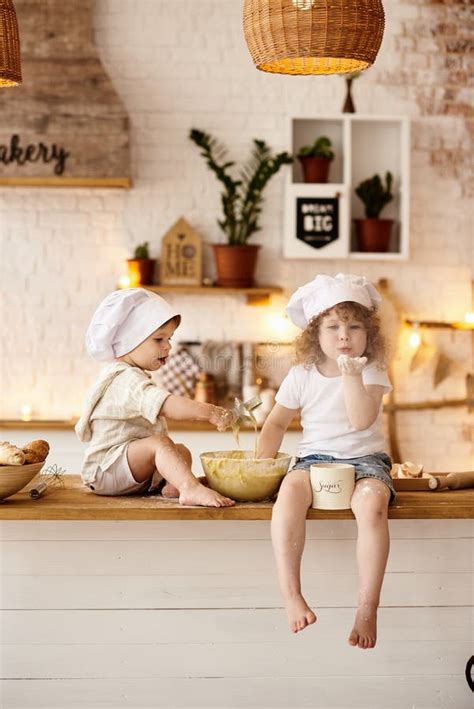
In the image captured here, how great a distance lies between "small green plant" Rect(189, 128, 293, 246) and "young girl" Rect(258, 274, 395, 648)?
2455 mm

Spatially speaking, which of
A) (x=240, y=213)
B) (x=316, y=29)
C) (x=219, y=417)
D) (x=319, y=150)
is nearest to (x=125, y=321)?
(x=219, y=417)

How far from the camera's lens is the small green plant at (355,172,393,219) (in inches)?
219

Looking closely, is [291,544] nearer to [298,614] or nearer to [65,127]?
[298,614]

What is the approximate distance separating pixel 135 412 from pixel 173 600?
0.54 metres

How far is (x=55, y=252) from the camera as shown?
5707mm

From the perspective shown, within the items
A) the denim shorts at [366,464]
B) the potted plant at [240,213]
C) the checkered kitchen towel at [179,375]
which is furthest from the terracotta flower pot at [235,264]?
the denim shorts at [366,464]

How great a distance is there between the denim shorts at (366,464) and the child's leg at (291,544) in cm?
22

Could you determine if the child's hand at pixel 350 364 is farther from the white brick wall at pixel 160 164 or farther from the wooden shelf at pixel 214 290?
the white brick wall at pixel 160 164

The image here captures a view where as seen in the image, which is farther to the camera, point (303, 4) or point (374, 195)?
point (374, 195)

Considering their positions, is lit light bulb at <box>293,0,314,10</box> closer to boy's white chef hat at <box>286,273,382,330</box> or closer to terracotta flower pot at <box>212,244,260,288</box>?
boy's white chef hat at <box>286,273,382,330</box>

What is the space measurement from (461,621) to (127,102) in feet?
12.4

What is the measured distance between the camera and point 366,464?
2807 millimetres

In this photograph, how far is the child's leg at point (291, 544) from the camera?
2.55m

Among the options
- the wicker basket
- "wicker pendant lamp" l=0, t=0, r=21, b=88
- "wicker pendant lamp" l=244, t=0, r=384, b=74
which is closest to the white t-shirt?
the wicker basket
